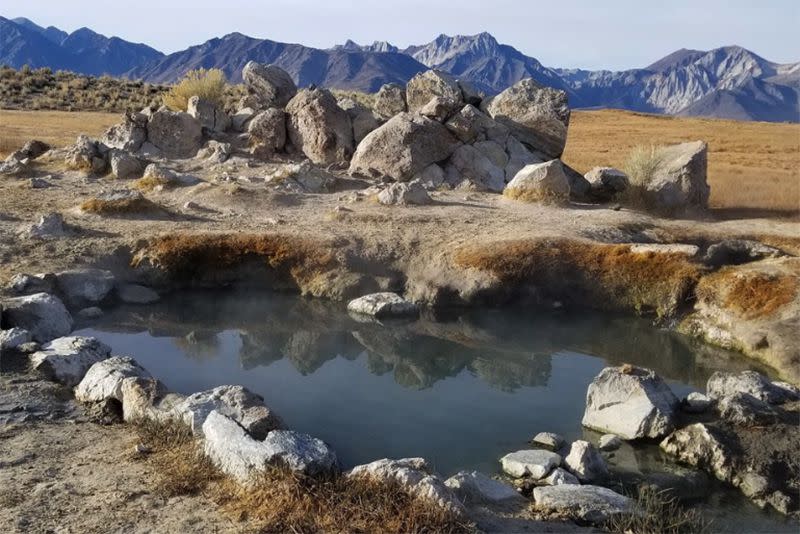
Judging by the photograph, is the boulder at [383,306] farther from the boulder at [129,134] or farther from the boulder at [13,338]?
the boulder at [129,134]

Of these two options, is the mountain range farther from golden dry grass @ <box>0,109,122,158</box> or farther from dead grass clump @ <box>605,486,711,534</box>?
dead grass clump @ <box>605,486,711,534</box>

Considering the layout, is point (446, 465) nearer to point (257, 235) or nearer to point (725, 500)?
point (725, 500)

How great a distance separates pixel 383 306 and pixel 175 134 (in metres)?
10.5

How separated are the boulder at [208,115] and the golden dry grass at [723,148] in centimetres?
1112

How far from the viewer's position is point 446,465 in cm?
848

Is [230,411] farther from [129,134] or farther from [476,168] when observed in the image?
[129,134]

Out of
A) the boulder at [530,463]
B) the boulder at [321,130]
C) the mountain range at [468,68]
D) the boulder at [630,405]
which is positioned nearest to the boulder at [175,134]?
the boulder at [321,130]

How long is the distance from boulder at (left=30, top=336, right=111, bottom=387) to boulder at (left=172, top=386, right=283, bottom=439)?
182 centimetres

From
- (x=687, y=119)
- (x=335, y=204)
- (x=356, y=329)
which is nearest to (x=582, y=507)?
(x=356, y=329)

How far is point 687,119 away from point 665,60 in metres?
145

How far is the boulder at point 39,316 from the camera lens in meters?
10.8

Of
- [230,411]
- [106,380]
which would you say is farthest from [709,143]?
[230,411]

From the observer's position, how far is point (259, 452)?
648 cm

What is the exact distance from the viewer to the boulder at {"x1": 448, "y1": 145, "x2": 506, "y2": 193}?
66.1ft
